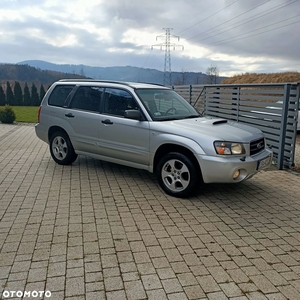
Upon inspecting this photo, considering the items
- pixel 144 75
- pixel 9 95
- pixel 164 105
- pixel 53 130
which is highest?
pixel 144 75

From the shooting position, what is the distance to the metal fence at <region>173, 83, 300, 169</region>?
6.74 meters

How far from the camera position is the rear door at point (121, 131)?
17.1 ft

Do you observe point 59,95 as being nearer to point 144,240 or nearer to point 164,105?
point 164,105

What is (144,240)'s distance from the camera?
3459mm

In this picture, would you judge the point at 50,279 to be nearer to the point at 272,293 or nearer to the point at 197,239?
the point at 197,239

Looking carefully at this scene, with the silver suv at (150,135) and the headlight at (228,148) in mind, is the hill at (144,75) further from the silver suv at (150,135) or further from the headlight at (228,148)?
the headlight at (228,148)

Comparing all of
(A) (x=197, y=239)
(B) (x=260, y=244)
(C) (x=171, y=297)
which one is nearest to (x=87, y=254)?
(C) (x=171, y=297)

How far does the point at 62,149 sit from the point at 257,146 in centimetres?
413

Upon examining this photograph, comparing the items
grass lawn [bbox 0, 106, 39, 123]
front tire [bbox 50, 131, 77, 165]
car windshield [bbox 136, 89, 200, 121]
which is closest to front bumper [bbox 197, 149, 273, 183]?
car windshield [bbox 136, 89, 200, 121]

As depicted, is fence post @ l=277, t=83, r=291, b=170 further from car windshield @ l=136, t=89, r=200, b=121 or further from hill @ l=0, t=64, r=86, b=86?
hill @ l=0, t=64, r=86, b=86

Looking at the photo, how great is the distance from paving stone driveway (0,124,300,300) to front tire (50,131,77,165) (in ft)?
3.17

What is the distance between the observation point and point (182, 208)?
175 inches

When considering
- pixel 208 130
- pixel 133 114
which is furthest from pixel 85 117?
pixel 208 130

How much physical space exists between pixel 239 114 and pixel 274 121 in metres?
1.45
